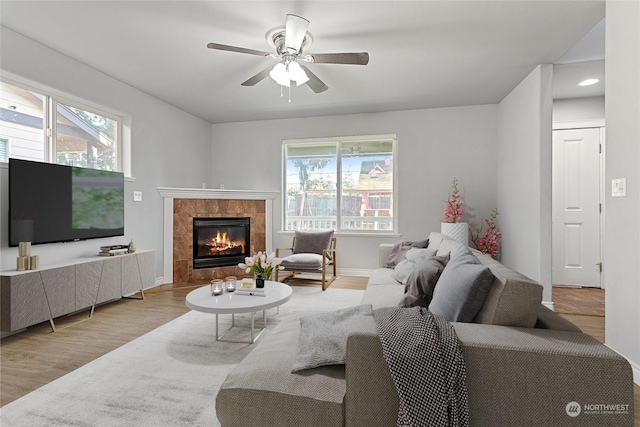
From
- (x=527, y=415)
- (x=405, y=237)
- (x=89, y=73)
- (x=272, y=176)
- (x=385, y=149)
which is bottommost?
(x=527, y=415)

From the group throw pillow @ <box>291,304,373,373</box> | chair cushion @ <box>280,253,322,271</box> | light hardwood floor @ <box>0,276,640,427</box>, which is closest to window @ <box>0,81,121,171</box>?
light hardwood floor @ <box>0,276,640,427</box>

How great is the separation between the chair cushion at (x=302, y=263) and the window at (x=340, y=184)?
117 centimetres

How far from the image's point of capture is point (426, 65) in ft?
11.6

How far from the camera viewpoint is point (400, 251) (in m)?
3.67

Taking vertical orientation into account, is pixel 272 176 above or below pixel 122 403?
above

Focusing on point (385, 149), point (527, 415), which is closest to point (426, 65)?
point (385, 149)

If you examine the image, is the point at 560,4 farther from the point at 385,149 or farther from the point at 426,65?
the point at 385,149

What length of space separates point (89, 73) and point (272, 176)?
2.89m

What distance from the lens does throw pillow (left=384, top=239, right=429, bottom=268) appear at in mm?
3578

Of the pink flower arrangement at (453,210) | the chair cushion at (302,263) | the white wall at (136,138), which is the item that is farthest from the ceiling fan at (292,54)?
the pink flower arrangement at (453,210)

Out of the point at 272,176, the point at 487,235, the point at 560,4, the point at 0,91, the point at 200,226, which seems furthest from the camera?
the point at 272,176

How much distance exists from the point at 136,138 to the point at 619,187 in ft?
16.3

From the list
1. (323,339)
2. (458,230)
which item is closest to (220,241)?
(458,230)

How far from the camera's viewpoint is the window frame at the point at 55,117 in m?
3.03
